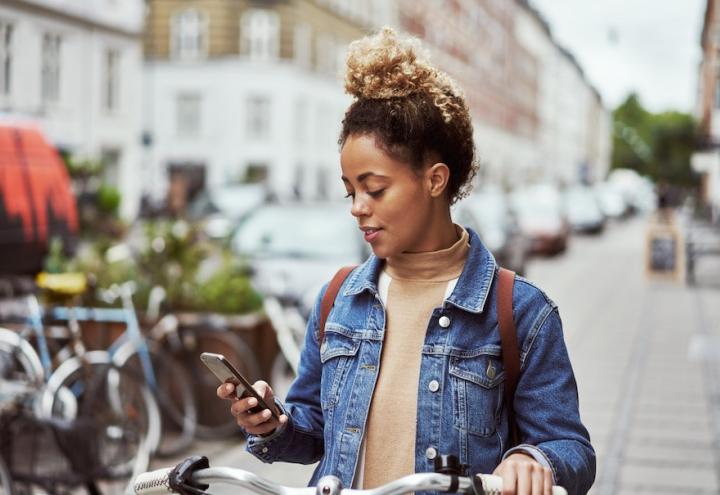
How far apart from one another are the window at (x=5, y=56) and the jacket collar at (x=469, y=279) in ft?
40.9

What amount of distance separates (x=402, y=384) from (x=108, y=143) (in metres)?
27.5

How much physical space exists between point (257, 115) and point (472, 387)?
40.4 meters

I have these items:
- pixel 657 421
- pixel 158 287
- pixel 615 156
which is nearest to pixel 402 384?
pixel 158 287

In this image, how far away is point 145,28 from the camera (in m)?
41.9

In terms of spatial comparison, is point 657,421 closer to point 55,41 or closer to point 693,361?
point 693,361

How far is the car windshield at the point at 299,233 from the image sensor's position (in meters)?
9.90

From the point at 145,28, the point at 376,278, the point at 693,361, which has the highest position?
the point at 145,28

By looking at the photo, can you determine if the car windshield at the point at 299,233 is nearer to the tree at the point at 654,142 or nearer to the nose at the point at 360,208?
the nose at the point at 360,208

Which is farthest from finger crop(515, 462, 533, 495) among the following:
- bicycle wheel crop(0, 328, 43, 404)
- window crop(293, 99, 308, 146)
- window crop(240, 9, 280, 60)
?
window crop(293, 99, 308, 146)

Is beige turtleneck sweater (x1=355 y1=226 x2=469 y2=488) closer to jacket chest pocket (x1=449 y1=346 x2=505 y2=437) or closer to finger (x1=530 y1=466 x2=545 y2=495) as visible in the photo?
jacket chest pocket (x1=449 y1=346 x2=505 y2=437)

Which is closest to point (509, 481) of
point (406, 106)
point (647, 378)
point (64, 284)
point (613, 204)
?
point (406, 106)

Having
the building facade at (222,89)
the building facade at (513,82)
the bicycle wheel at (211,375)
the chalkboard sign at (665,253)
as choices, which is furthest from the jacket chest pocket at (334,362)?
the building facade at (513,82)

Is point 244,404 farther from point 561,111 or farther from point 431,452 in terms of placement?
point 561,111

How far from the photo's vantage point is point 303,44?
1724 inches
